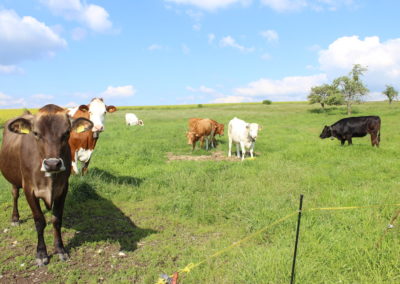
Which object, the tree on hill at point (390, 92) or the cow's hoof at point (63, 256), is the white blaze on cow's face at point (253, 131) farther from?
the tree on hill at point (390, 92)

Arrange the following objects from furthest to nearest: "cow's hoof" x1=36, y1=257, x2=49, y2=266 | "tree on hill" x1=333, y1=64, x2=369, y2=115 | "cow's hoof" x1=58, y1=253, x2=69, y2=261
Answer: "tree on hill" x1=333, y1=64, x2=369, y2=115, "cow's hoof" x1=58, y1=253, x2=69, y2=261, "cow's hoof" x1=36, y1=257, x2=49, y2=266

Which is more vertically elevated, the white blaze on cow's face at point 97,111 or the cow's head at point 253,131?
the white blaze on cow's face at point 97,111

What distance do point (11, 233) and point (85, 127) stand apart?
2536mm

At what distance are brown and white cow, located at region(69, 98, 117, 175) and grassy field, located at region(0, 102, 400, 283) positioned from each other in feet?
1.90

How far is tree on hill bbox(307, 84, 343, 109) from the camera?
4600 centimetres

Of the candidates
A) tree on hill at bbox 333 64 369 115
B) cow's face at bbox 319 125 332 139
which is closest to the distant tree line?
tree on hill at bbox 333 64 369 115

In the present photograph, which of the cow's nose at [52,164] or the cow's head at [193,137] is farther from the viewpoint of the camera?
the cow's head at [193,137]

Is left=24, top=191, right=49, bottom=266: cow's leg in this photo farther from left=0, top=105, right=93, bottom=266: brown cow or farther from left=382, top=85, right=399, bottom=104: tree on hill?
left=382, top=85, right=399, bottom=104: tree on hill

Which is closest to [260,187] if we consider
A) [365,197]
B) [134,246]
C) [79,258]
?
[365,197]

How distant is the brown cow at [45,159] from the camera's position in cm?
368

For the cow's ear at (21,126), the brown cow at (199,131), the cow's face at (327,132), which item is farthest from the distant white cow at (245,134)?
the cow's ear at (21,126)

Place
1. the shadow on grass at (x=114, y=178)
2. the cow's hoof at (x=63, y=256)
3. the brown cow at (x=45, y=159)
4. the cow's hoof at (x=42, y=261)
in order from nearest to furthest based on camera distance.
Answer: the brown cow at (x=45, y=159), the cow's hoof at (x=42, y=261), the cow's hoof at (x=63, y=256), the shadow on grass at (x=114, y=178)

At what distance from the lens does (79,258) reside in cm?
427

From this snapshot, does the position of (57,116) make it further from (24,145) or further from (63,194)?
(63,194)
